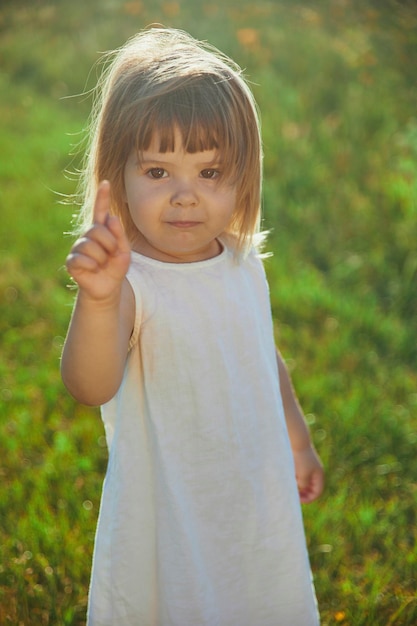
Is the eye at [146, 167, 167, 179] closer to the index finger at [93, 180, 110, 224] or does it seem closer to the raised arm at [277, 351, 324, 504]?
the index finger at [93, 180, 110, 224]

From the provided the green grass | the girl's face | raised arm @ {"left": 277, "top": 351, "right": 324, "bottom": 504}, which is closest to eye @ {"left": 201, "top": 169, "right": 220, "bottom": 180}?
the girl's face

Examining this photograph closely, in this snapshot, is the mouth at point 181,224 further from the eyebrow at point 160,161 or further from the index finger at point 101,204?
the index finger at point 101,204

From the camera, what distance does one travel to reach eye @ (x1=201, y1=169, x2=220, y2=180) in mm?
1913

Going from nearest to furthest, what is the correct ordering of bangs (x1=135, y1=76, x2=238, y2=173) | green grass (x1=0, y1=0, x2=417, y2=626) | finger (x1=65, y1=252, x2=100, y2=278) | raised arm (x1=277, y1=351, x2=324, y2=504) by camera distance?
finger (x1=65, y1=252, x2=100, y2=278) → bangs (x1=135, y1=76, x2=238, y2=173) → raised arm (x1=277, y1=351, x2=324, y2=504) → green grass (x1=0, y1=0, x2=417, y2=626)

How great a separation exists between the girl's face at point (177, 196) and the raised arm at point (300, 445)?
518 mm

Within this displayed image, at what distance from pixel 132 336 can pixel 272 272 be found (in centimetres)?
301

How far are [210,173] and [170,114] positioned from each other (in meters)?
0.15

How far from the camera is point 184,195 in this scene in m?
1.85

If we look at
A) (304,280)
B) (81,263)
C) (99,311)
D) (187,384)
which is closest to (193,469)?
Result: (187,384)

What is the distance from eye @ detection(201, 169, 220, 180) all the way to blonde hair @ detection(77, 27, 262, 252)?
0.07 ft

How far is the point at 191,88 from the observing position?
1.89 metres

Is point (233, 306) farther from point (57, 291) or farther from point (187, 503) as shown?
point (57, 291)

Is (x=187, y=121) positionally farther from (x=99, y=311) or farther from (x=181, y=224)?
(x=99, y=311)

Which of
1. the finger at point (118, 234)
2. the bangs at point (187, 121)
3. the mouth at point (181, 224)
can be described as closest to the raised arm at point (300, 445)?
the mouth at point (181, 224)
